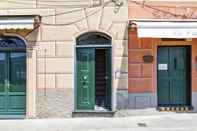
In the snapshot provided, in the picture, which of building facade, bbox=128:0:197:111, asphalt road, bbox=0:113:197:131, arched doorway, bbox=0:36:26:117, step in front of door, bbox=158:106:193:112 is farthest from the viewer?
arched doorway, bbox=0:36:26:117

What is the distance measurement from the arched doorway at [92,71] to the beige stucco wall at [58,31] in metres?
0.31

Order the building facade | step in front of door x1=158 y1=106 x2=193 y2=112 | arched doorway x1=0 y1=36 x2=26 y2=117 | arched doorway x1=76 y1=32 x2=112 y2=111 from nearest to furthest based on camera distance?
the building facade → step in front of door x1=158 y1=106 x2=193 y2=112 → arched doorway x1=76 y1=32 x2=112 y2=111 → arched doorway x1=0 y1=36 x2=26 y2=117

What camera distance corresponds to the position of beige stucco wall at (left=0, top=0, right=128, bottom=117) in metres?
14.9

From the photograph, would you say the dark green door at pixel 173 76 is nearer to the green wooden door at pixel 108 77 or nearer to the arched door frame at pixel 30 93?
the green wooden door at pixel 108 77

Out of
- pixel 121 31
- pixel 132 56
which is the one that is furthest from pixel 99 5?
pixel 132 56

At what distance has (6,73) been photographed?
1544 centimetres

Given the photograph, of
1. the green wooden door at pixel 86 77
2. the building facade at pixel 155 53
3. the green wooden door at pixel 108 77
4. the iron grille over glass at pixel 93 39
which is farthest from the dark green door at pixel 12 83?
the building facade at pixel 155 53

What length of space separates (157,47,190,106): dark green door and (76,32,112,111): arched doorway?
1.90 meters

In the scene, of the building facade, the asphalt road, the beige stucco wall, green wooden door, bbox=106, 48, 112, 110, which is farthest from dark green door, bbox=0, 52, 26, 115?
the building facade

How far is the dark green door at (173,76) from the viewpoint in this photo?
1524cm

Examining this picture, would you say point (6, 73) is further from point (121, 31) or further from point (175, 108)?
point (175, 108)

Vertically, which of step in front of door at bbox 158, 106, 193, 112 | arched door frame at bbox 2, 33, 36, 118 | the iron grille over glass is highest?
the iron grille over glass

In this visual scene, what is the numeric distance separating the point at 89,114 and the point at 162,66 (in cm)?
306

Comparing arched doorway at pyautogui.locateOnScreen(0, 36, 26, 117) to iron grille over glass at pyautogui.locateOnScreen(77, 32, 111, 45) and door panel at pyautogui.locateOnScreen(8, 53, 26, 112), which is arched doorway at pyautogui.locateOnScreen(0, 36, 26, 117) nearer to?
door panel at pyautogui.locateOnScreen(8, 53, 26, 112)
